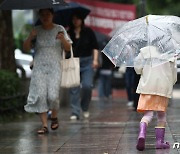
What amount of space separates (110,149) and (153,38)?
1.45 meters

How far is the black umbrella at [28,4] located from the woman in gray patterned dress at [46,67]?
477 mm

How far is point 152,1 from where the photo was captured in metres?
39.8

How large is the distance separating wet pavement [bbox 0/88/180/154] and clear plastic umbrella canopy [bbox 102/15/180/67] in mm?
1116

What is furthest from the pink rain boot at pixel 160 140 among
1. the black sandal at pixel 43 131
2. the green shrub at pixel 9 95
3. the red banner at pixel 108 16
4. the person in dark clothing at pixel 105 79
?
the red banner at pixel 108 16

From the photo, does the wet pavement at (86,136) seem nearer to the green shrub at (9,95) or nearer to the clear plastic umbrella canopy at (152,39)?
the green shrub at (9,95)

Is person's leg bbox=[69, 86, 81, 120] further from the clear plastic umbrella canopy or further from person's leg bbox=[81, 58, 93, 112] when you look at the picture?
the clear plastic umbrella canopy

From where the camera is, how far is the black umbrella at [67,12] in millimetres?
12686

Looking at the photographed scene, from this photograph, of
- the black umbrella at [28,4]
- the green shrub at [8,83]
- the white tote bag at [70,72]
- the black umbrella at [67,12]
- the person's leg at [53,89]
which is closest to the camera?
the black umbrella at [28,4]

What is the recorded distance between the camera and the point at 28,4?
9969mm

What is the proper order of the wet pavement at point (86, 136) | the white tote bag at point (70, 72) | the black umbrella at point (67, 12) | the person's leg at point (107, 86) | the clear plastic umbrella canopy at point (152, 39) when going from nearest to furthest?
the clear plastic umbrella canopy at point (152, 39)
the wet pavement at point (86, 136)
the white tote bag at point (70, 72)
the black umbrella at point (67, 12)
the person's leg at point (107, 86)

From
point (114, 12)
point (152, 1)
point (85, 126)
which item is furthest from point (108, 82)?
point (152, 1)

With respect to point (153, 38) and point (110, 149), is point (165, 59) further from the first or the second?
point (110, 149)

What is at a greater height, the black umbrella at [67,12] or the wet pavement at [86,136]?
the black umbrella at [67,12]

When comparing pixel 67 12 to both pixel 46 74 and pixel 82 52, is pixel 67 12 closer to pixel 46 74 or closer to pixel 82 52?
pixel 82 52
